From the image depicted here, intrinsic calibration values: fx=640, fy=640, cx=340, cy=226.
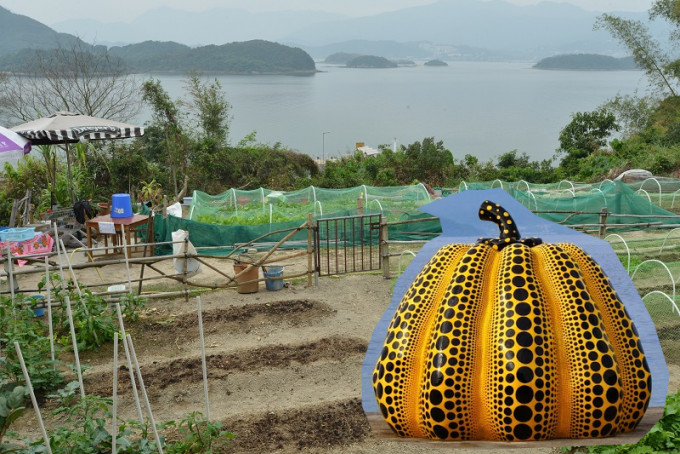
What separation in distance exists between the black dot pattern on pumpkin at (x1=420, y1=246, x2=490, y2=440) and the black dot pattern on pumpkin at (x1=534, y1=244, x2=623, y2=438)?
0.75 ft

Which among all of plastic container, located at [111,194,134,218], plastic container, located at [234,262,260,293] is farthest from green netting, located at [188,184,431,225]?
plastic container, located at [234,262,260,293]

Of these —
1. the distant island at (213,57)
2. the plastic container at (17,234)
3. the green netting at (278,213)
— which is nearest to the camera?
the plastic container at (17,234)

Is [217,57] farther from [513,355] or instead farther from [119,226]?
[513,355]

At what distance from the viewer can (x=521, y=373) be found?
5.30 feet

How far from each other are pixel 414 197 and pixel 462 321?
49.3ft

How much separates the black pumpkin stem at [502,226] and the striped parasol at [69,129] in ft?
41.5

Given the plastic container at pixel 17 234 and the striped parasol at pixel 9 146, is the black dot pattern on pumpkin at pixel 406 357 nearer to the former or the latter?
the striped parasol at pixel 9 146

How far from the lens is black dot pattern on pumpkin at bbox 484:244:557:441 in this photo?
161cm

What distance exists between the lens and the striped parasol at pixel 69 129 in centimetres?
1289

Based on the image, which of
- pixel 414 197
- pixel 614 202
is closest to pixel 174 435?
pixel 414 197

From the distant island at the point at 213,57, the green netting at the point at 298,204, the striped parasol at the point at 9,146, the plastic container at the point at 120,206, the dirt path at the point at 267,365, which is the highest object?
the distant island at the point at 213,57

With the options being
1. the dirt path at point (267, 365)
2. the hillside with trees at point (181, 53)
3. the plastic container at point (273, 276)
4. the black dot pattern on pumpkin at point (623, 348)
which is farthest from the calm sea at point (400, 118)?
the black dot pattern on pumpkin at point (623, 348)

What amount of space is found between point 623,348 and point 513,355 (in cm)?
35

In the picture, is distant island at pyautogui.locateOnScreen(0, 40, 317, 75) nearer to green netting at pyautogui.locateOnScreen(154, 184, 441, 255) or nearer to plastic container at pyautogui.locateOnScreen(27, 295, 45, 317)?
green netting at pyautogui.locateOnScreen(154, 184, 441, 255)
